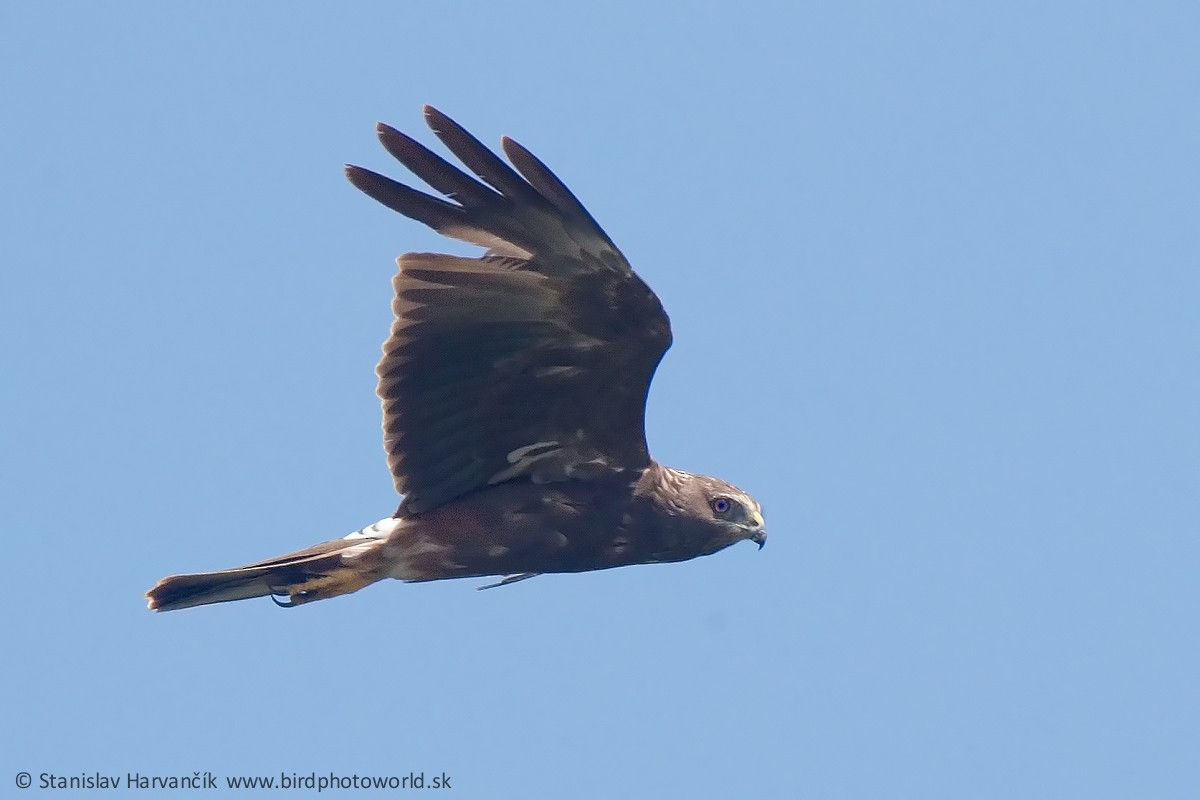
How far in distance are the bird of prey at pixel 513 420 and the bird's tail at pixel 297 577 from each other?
0.4 inches

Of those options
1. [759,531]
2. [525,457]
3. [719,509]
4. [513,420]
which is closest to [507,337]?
[513,420]

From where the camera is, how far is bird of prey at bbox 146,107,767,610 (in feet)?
32.0

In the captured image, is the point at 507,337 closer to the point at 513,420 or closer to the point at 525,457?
the point at 513,420

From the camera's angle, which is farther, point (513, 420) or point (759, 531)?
point (759, 531)

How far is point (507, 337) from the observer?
1018cm

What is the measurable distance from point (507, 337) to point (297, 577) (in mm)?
2044

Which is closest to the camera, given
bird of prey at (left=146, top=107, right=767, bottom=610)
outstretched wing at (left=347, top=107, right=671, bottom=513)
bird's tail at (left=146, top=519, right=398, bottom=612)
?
outstretched wing at (left=347, top=107, right=671, bottom=513)

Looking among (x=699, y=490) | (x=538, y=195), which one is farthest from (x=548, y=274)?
(x=699, y=490)

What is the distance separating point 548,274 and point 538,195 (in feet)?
1.66

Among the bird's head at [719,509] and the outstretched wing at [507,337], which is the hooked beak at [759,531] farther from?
the outstretched wing at [507,337]

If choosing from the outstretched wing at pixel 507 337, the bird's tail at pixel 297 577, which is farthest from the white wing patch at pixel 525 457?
the bird's tail at pixel 297 577

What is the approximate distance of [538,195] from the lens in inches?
379

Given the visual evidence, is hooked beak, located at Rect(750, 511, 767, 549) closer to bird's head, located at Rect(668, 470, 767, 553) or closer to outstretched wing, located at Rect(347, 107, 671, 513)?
bird's head, located at Rect(668, 470, 767, 553)

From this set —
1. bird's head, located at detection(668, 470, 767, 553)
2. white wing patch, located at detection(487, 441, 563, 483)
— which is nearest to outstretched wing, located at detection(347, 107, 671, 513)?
white wing patch, located at detection(487, 441, 563, 483)
